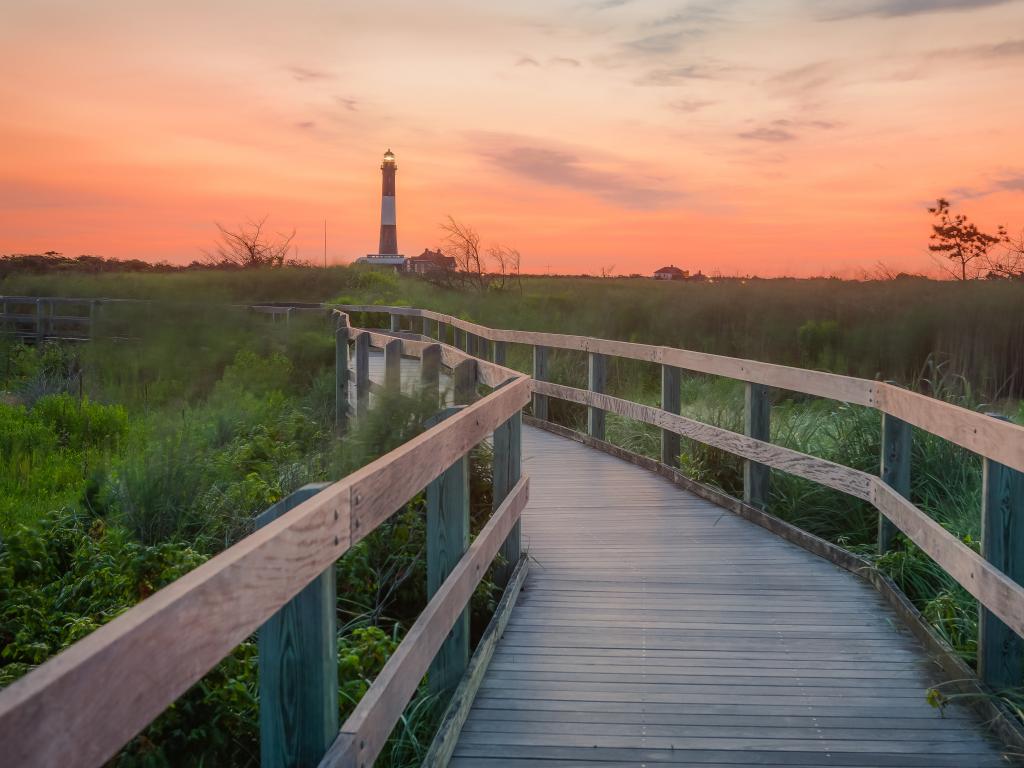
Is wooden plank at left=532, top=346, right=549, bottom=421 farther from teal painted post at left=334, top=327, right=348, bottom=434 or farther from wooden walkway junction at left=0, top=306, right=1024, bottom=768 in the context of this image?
wooden walkway junction at left=0, top=306, right=1024, bottom=768

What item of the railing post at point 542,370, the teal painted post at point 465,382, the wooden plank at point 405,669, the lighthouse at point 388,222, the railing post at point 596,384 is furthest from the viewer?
the lighthouse at point 388,222

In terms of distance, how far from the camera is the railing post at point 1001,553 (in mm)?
3586

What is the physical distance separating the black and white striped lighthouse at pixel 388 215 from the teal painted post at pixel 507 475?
69792mm

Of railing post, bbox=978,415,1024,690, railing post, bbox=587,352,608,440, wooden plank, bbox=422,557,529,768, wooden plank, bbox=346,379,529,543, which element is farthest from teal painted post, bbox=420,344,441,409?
railing post, bbox=978,415,1024,690

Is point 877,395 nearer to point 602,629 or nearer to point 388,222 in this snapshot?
point 602,629

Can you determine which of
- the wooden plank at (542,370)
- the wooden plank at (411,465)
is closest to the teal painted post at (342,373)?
the wooden plank at (542,370)

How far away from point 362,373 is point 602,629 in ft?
18.8

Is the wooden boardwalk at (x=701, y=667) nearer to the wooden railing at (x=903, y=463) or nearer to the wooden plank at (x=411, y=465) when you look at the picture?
the wooden railing at (x=903, y=463)

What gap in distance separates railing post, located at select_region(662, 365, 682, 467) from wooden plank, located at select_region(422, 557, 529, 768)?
346 centimetres

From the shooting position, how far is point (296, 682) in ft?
6.75

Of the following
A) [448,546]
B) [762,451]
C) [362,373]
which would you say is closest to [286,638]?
[448,546]

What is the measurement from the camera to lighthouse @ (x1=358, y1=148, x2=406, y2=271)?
240 feet

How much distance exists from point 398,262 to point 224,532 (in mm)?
66109

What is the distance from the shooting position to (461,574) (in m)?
3.58
